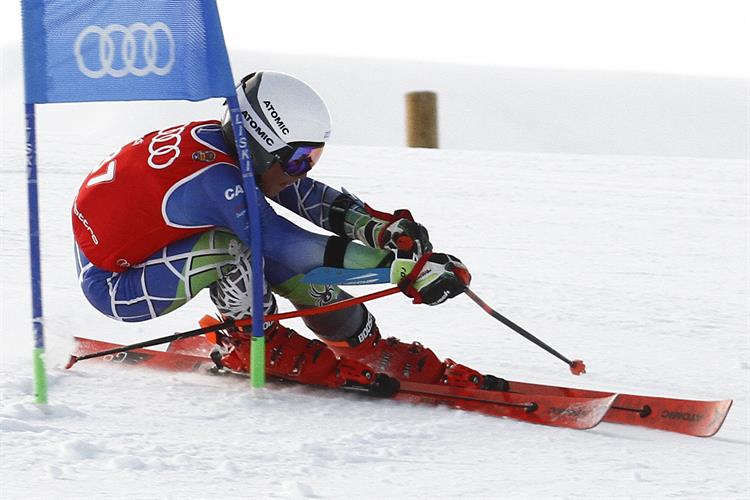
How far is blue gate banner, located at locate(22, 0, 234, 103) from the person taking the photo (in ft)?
8.92

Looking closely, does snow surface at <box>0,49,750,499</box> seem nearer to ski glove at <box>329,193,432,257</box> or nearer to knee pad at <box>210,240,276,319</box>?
knee pad at <box>210,240,276,319</box>

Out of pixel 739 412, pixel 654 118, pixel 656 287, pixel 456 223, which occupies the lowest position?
pixel 739 412

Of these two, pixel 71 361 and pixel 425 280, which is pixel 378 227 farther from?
pixel 71 361

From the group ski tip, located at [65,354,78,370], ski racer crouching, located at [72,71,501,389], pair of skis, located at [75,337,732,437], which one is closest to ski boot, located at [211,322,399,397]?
ski racer crouching, located at [72,71,501,389]

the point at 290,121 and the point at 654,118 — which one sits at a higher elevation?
the point at 654,118

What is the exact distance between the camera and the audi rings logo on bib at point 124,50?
2.74 meters

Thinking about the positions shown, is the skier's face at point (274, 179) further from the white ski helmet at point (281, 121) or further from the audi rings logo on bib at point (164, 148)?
the audi rings logo on bib at point (164, 148)

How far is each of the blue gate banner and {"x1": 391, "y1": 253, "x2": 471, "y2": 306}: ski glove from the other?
757mm

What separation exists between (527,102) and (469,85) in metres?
1.41

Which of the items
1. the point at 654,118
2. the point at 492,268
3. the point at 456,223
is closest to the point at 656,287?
the point at 492,268

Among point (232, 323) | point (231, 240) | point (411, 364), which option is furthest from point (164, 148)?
point (411, 364)

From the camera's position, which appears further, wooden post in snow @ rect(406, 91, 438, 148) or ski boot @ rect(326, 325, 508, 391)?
wooden post in snow @ rect(406, 91, 438, 148)

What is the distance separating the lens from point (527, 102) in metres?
19.6

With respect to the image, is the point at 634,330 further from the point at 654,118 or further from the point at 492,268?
the point at 654,118
